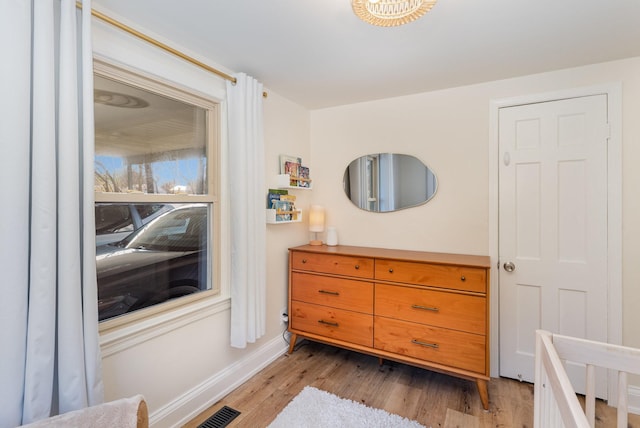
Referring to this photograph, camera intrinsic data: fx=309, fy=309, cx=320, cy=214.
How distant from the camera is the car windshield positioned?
70.0 inches

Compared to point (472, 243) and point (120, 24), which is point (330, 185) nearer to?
point (472, 243)

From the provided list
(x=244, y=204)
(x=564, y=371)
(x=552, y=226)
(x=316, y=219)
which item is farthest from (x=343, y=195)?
(x=564, y=371)

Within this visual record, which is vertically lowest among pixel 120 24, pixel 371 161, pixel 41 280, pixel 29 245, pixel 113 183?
pixel 41 280

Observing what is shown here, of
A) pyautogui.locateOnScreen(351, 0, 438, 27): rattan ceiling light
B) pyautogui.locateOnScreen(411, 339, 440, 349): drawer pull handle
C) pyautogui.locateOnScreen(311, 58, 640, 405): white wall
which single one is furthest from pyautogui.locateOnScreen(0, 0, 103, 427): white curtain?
pyautogui.locateOnScreen(311, 58, 640, 405): white wall

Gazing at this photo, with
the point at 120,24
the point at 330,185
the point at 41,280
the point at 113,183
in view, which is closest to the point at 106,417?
the point at 41,280

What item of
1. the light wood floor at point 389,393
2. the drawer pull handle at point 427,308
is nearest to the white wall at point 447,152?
the drawer pull handle at point 427,308

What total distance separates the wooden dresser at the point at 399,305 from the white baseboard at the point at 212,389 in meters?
0.29

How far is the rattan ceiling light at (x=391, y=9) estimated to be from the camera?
1257mm

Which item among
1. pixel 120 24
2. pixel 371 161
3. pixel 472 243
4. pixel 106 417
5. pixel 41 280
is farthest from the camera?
pixel 371 161

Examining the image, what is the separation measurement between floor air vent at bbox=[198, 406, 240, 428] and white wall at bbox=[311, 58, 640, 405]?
5.36 ft

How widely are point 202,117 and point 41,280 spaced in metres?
1.34

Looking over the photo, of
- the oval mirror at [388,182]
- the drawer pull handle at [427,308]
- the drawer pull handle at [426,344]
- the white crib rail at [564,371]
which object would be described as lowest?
the drawer pull handle at [426,344]

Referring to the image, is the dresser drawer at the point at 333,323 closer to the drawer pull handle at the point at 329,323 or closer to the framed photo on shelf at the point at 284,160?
the drawer pull handle at the point at 329,323

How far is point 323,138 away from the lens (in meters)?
3.08
